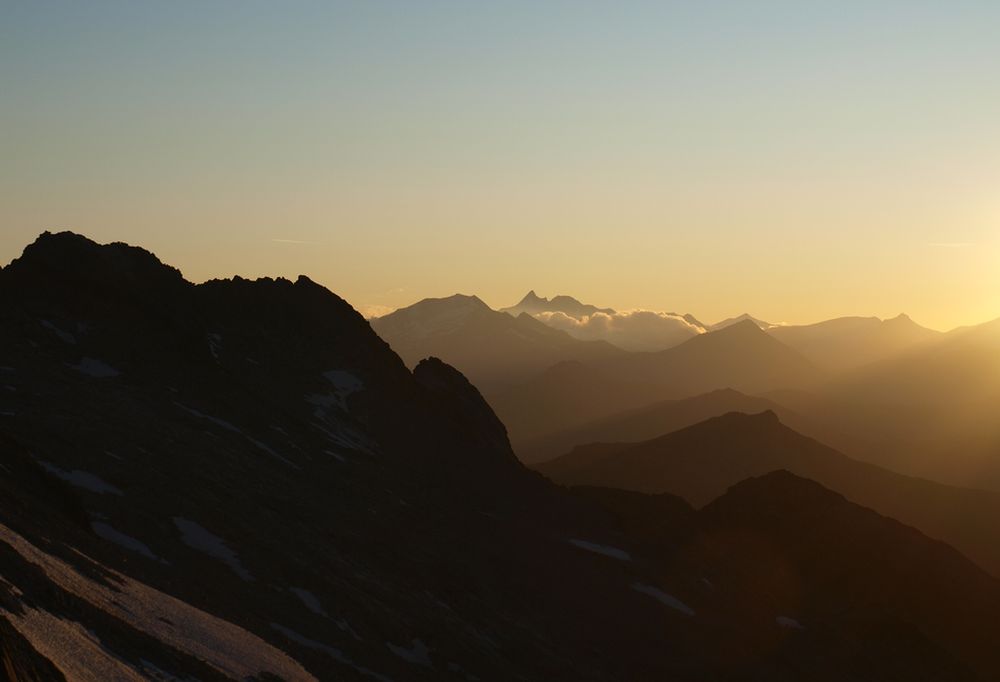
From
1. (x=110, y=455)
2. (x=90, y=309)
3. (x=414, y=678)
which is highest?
(x=90, y=309)

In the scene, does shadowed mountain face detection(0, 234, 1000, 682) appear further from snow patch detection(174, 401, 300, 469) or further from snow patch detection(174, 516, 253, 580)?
snow patch detection(174, 401, 300, 469)

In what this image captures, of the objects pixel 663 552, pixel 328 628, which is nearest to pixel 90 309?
pixel 328 628

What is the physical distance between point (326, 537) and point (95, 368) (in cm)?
2504

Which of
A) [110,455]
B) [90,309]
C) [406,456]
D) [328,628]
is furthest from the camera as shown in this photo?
[406,456]

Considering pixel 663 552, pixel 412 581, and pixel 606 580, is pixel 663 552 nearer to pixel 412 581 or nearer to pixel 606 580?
pixel 606 580

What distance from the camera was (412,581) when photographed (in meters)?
84.8

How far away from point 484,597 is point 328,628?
25979 mm

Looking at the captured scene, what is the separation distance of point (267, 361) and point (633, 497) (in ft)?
168

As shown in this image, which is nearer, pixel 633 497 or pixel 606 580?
pixel 606 580

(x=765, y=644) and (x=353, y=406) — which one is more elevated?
(x=353, y=406)

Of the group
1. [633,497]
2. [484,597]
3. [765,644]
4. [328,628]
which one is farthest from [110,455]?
[633,497]

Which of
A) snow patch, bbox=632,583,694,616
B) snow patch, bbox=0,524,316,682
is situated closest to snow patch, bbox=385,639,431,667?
snow patch, bbox=0,524,316,682

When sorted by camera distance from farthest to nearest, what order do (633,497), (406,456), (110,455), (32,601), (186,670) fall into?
(633,497), (406,456), (110,455), (186,670), (32,601)

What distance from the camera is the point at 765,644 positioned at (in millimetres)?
107250
